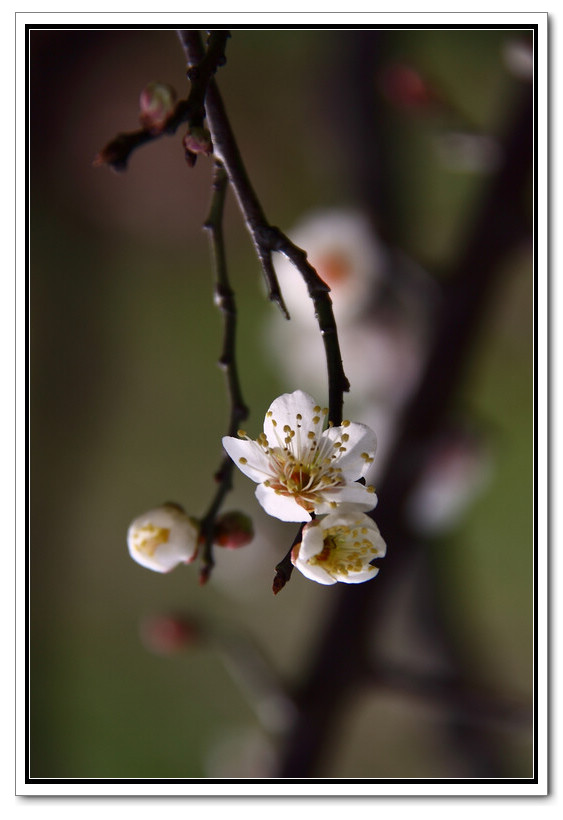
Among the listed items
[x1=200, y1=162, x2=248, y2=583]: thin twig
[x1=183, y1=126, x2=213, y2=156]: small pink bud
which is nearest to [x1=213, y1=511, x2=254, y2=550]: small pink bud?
[x1=200, y1=162, x2=248, y2=583]: thin twig

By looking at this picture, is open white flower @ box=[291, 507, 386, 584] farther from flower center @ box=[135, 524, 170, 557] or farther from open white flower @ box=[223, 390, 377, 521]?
flower center @ box=[135, 524, 170, 557]

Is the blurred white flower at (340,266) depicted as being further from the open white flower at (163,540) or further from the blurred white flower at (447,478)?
the open white flower at (163,540)

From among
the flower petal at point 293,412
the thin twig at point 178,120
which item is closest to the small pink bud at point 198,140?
the thin twig at point 178,120

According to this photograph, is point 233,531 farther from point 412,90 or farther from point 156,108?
point 412,90

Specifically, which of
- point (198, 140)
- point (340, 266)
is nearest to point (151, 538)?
point (198, 140)

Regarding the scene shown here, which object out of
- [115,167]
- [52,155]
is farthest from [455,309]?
[52,155]

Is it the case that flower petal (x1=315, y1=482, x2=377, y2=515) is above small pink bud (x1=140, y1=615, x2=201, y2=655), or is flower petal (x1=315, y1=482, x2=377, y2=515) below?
above
